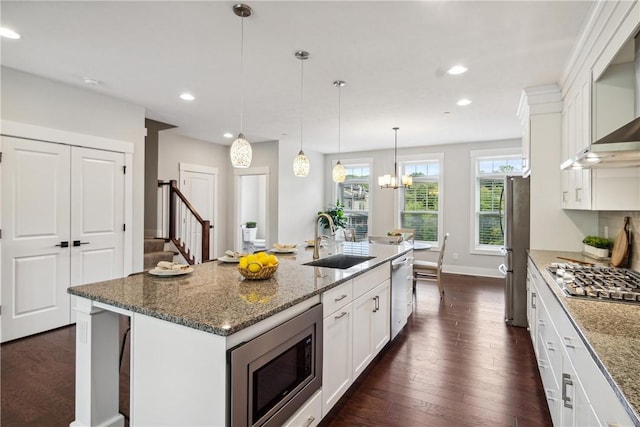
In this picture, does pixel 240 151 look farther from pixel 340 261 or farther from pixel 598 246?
pixel 598 246

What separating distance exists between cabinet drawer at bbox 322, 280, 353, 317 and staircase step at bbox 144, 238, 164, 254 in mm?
4209

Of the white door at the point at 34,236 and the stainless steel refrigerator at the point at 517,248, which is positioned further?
the stainless steel refrigerator at the point at 517,248

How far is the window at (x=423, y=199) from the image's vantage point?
7070mm

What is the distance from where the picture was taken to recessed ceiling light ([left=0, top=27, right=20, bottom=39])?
256 cm

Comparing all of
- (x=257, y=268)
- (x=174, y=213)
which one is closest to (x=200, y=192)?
(x=174, y=213)

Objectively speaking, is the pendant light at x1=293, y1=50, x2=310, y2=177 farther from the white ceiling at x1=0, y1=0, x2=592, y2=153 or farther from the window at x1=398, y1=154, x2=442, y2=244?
the window at x1=398, y1=154, x2=442, y2=244

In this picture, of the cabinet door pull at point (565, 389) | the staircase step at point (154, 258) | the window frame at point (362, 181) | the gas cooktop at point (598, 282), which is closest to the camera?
the cabinet door pull at point (565, 389)

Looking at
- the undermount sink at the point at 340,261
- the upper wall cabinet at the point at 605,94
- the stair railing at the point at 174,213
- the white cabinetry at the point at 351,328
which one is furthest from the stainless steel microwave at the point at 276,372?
the stair railing at the point at 174,213

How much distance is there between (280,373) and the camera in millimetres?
1545

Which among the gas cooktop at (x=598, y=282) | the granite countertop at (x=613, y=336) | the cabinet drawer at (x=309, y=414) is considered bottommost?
the cabinet drawer at (x=309, y=414)

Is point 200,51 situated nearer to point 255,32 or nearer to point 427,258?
point 255,32

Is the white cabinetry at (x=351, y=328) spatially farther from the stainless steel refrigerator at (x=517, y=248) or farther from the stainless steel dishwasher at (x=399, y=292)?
the stainless steel refrigerator at (x=517, y=248)

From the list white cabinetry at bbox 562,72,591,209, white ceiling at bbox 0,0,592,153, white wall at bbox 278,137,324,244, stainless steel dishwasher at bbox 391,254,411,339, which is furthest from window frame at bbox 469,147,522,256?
stainless steel dishwasher at bbox 391,254,411,339

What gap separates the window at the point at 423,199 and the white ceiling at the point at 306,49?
8.29 feet
